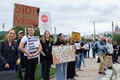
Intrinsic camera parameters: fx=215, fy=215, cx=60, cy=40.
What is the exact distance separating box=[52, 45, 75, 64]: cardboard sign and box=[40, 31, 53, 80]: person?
0.18 meters

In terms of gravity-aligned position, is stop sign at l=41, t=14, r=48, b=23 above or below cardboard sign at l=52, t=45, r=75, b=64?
above

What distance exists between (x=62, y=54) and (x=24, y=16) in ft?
7.77

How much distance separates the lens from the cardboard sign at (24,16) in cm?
831

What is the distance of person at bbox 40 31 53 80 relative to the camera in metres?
6.88

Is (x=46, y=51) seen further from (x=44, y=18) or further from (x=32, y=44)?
(x=44, y=18)

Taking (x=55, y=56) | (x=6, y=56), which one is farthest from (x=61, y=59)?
(x=6, y=56)

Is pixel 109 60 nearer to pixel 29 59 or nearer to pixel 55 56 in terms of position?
pixel 55 56

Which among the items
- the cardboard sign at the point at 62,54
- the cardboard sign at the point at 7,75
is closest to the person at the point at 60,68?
the cardboard sign at the point at 62,54

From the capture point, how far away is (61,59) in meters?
7.38

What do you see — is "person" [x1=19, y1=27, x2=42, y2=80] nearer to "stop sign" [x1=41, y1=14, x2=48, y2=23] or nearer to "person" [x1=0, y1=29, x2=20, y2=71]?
"person" [x1=0, y1=29, x2=20, y2=71]

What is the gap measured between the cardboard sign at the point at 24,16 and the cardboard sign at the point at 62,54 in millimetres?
1880

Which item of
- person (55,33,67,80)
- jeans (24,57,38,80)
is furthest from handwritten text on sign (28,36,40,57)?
person (55,33,67,80)

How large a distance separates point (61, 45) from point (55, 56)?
587mm

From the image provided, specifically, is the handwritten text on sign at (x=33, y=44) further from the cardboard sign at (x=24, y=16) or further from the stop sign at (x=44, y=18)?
the stop sign at (x=44, y=18)
